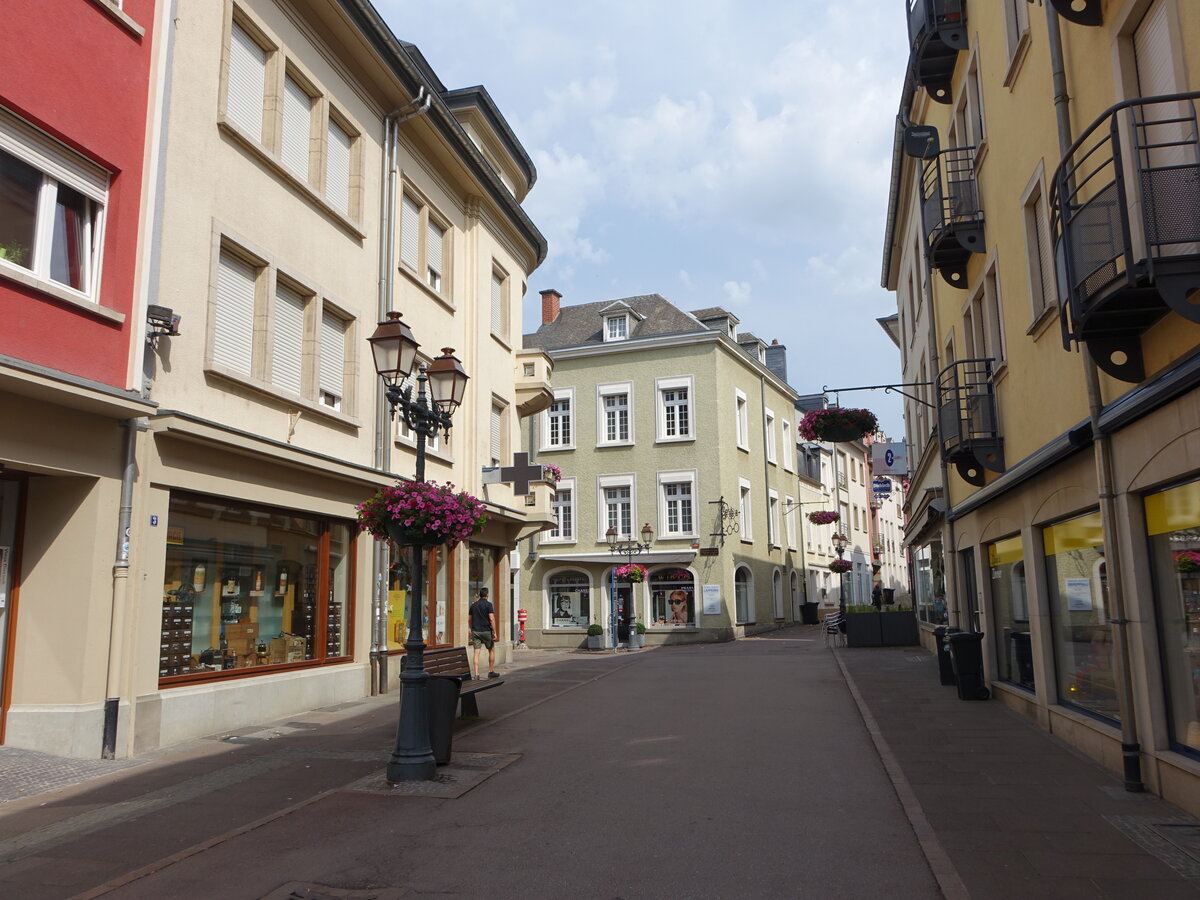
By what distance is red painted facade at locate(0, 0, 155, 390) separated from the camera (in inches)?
360

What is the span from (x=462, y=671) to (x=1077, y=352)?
8957 mm

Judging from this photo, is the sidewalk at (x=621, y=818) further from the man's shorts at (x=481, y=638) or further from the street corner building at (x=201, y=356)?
Answer: the man's shorts at (x=481, y=638)

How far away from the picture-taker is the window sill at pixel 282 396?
11.9 m

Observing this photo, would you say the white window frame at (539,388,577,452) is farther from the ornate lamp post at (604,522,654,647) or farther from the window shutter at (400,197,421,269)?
the window shutter at (400,197,421,269)

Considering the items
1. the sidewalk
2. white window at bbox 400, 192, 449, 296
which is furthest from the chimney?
the sidewalk

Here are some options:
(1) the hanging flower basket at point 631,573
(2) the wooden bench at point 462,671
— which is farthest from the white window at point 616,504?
(2) the wooden bench at point 462,671

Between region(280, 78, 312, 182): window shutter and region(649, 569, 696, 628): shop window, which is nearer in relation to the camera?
region(280, 78, 312, 182): window shutter

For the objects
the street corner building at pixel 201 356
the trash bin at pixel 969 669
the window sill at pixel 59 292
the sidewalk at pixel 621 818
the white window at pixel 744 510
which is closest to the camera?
the sidewalk at pixel 621 818

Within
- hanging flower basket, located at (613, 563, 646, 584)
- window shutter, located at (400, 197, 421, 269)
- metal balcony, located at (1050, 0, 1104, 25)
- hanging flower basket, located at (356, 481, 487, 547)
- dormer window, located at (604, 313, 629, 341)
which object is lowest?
hanging flower basket, located at (356, 481, 487, 547)

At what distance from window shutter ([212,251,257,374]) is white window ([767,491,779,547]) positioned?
3095 cm

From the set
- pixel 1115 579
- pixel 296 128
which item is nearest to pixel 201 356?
pixel 296 128

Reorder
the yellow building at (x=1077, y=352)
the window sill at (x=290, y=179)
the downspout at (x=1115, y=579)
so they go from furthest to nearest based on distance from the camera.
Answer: the window sill at (x=290, y=179) < the downspout at (x=1115, y=579) < the yellow building at (x=1077, y=352)

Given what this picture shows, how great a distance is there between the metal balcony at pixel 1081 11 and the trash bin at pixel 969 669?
8638 mm

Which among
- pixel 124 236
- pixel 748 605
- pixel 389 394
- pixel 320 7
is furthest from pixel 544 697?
pixel 748 605
